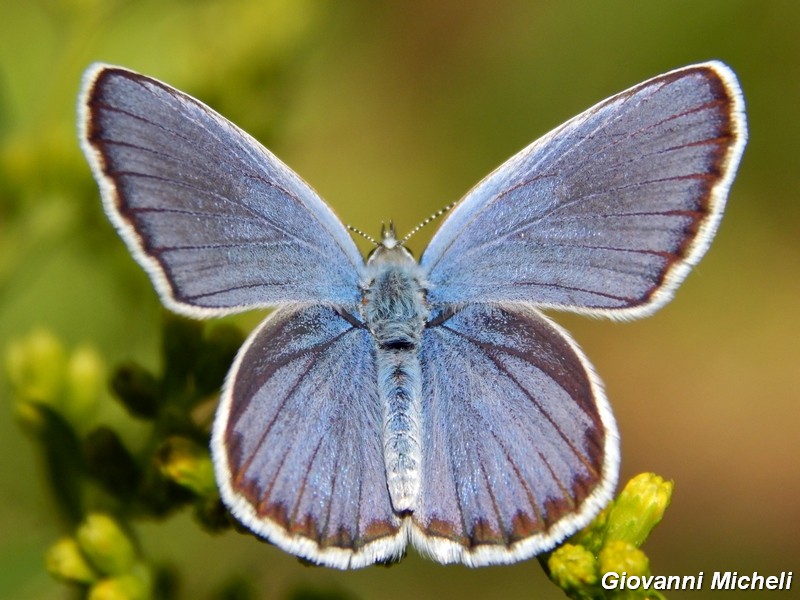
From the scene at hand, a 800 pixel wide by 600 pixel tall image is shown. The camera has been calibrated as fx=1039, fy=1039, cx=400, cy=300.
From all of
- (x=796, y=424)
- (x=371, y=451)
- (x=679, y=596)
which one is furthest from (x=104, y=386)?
(x=796, y=424)

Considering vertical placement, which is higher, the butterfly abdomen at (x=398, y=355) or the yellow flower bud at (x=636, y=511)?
the butterfly abdomen at (x=398, y=355)

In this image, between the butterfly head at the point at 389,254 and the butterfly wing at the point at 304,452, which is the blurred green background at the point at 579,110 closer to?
the butterfly head at the point at 389,254

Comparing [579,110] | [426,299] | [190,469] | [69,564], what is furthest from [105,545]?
[579,110]

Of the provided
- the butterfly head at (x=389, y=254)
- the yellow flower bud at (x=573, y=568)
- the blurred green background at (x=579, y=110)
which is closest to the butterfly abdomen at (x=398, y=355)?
the butterfly head at (x=389, y=254)

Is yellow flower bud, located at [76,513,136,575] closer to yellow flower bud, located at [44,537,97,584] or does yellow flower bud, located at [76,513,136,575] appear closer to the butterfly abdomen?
yellow flower bud, located at [44,537,97,584]

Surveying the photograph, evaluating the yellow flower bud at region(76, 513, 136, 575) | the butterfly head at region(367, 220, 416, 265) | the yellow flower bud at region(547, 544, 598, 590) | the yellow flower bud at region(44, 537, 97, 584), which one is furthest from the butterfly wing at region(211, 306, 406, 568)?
the yellow flower bud at region(44, 537, 97, 584)

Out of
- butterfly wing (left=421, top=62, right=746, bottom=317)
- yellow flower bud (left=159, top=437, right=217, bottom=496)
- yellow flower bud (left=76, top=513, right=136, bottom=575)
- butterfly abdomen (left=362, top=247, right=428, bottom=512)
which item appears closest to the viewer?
butterfly abdomen (left=362, top=247, right=428, bottom=512)

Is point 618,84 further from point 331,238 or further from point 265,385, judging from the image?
point 265,385
